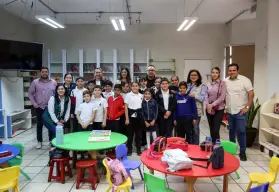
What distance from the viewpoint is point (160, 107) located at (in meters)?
4.48

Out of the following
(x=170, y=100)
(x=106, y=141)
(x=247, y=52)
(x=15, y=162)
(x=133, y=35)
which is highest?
(x=133, y=35)

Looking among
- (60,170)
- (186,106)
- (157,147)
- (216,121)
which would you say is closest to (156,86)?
(186,106)

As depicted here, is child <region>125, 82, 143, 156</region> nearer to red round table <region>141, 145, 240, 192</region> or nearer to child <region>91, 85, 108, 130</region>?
child <region>91, 85, 108, 130</region>

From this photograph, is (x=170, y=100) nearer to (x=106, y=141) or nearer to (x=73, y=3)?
(x=106, y=141)

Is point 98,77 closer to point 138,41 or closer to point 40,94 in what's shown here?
point 40,94

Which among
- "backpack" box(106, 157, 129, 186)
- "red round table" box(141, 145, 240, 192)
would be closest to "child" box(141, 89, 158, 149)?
"red round table" box(141, 145, 240, 192)

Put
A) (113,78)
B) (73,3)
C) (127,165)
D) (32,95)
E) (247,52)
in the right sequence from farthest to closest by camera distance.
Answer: (113,78)
(247,52)
(73,3)
(32,95)
(127,165)

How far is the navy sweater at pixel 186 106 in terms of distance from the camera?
168 inches

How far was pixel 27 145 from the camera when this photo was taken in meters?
5.41

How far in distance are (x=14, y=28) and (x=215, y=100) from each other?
6346 millimetres

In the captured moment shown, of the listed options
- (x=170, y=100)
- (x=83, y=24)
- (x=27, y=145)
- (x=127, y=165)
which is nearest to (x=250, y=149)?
(x=170, y=100)

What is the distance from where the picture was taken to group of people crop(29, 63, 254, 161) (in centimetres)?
432

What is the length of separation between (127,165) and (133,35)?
20.8 ft

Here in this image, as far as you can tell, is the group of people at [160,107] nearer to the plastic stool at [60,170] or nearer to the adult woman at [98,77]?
the adult woman at [98,77]
